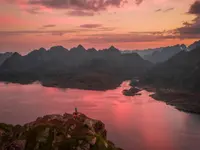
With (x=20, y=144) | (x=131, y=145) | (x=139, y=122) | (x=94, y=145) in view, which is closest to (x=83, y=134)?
(x=94, y=145)

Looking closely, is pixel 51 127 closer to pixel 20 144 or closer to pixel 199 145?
pixel 20 144

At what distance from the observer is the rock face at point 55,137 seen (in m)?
79.8

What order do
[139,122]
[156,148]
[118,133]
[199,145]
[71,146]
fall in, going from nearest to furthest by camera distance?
[71,146], [156,148], [199,145], [118,133], [139,122]

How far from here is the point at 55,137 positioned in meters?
82.6

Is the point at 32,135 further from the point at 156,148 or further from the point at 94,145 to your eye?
the point at 156,148

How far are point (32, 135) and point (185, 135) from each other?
107458 mm

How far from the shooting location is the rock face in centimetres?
7981

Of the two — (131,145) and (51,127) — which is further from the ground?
(51,127)

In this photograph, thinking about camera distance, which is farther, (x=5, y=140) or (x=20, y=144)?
(x=5, y=140)

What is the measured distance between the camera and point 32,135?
84.2 meters

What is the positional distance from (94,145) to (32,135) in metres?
17.9

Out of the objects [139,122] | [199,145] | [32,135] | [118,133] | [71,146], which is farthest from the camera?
[139,122]

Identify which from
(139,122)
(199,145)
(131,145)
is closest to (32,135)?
(131,145)

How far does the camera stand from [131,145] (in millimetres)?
140875
